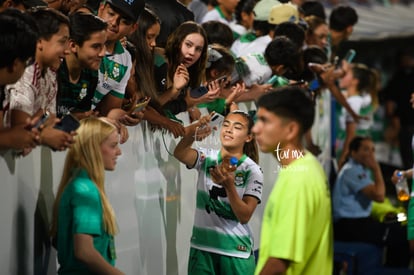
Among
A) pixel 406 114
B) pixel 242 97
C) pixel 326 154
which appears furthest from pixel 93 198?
pixel 406 114

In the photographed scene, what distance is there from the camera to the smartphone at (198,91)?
7801mm

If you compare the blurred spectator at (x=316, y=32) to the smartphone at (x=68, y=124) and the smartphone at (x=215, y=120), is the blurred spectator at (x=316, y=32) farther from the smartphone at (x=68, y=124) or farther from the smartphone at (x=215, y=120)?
the smartphone at (x=68, y=124)

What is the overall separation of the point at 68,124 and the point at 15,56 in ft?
1.48

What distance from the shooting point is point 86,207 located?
5.59 metres

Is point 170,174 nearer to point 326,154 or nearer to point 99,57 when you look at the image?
point 99,57

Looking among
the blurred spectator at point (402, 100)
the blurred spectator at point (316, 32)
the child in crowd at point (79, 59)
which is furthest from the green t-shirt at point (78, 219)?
the blurred spectator at point (402, 100)

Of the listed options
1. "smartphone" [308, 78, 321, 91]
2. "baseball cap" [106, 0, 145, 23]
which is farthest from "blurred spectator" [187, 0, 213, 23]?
"baseball cap" [106, 0, 145, 23]

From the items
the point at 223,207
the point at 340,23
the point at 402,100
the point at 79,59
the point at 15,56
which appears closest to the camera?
the point at 15,56

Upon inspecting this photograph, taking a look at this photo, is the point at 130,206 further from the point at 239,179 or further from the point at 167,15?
the point at 167,15

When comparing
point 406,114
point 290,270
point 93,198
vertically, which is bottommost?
point 290,270

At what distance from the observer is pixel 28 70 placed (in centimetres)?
591

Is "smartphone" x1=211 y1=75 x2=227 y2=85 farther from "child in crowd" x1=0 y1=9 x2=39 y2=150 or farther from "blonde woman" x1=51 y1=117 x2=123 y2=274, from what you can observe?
"child in crowd" x1=0 y1=9 x2=39 y2=150

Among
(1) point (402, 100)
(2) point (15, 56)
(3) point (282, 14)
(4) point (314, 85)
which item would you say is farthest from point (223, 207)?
(1) point (402, 100)

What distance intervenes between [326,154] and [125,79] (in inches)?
237
